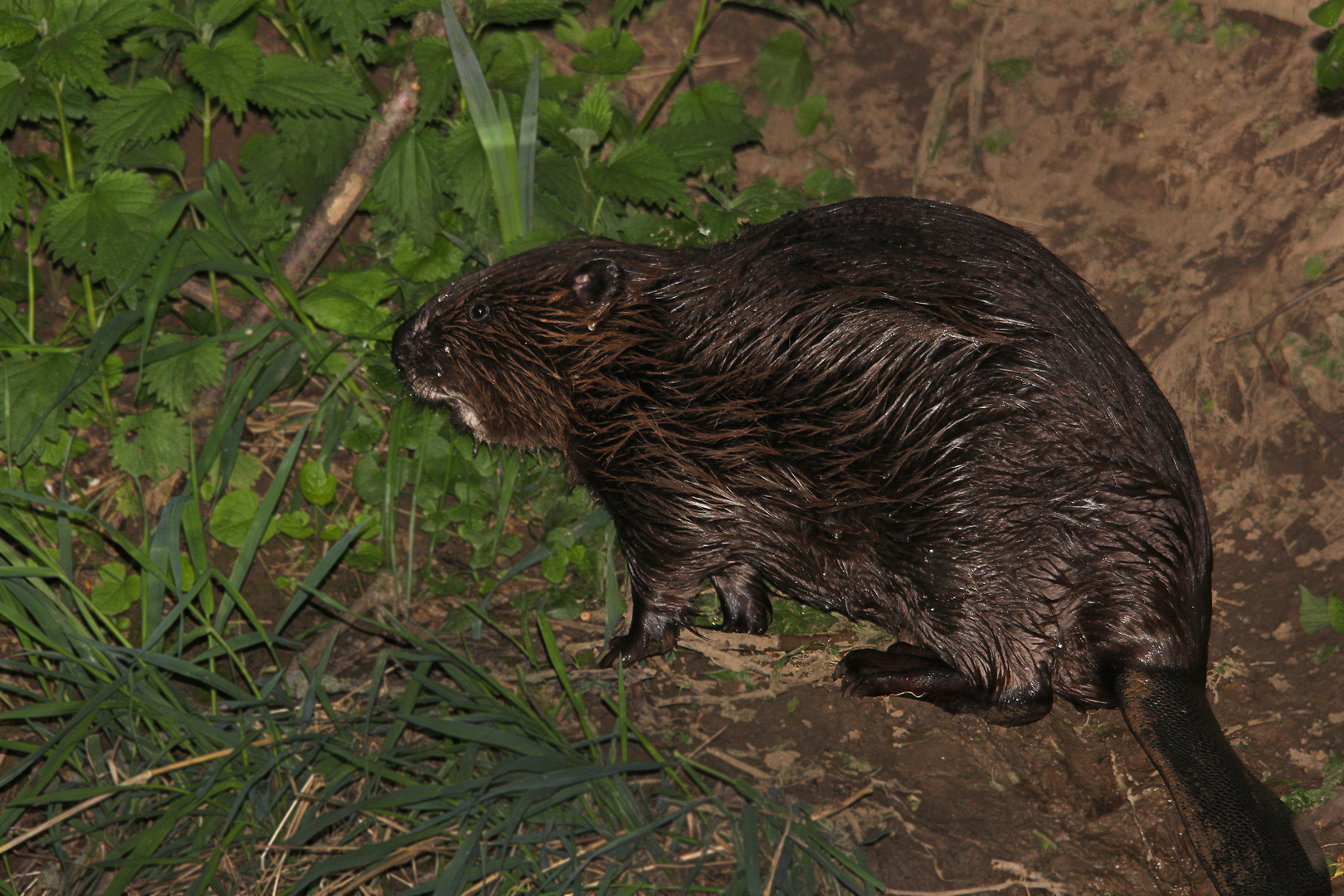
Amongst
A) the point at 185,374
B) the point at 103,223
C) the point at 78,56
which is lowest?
the point at 185,374

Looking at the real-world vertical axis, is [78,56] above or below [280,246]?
above

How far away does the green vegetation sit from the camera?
2.44 meters

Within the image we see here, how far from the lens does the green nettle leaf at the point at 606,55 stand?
3590 mm

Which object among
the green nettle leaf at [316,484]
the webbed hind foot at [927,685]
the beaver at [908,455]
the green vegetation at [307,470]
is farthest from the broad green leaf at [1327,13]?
the green nettle leaf at [316,484]

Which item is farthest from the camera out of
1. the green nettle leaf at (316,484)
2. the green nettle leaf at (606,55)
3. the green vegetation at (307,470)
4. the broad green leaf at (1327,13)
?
the green nettle leaf at (606,55)

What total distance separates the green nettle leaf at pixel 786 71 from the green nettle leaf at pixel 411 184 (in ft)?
3.77

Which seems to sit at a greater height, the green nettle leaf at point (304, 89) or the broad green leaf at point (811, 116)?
the broad green leaf at point (811, 116)

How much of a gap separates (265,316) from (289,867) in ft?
5.18

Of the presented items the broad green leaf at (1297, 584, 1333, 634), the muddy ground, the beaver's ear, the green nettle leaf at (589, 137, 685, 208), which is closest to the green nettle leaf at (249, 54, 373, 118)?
the green nettle leaf at (589, 137, 685, 208)

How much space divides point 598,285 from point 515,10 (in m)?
0.83

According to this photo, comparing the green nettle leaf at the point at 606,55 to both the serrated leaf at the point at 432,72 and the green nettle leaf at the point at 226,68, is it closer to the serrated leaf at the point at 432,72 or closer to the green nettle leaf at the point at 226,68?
the serrated leaf at the point at 432,72

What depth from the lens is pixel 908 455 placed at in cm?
258

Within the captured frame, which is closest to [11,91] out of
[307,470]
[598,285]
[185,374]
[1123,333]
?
[185,374]

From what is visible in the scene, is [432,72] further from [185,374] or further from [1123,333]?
[1123,333]
